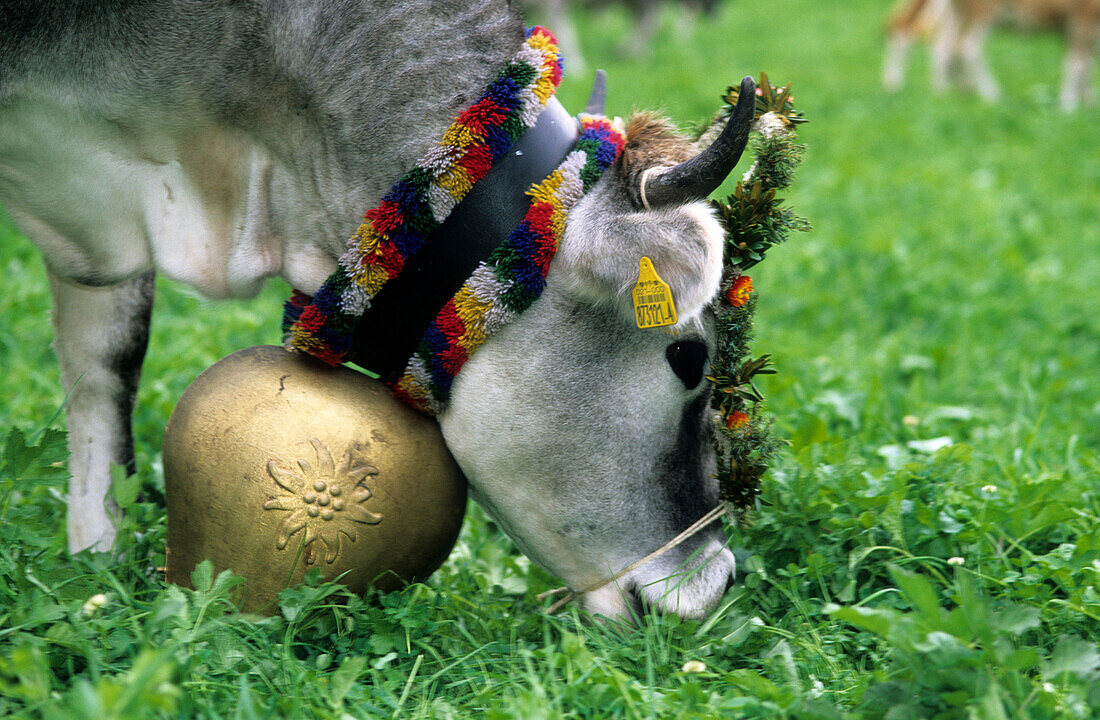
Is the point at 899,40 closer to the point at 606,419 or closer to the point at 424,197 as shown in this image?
the point at 606,419

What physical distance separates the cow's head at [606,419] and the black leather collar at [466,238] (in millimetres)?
139

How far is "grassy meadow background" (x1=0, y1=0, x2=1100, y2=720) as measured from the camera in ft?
6.54

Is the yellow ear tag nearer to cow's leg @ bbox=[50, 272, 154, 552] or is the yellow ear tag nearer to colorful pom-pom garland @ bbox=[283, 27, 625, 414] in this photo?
colorful pom-pom garland @ bbox=[283, 27, 625, 414]

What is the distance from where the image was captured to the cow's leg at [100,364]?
3.24 meters

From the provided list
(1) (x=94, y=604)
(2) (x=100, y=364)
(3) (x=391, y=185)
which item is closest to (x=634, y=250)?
(3) (x=391, y=185)

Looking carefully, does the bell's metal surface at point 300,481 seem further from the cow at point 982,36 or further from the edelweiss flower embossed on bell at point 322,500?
the cow at point 982,36

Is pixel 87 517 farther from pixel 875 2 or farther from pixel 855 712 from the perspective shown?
pixel 875 2

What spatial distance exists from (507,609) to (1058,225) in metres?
5.73

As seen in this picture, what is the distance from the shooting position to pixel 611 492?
264 centimetres

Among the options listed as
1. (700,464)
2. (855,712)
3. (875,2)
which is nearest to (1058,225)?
(700,464)

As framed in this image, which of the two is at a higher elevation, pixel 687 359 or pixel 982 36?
pixel 982 36

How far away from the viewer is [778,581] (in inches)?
109

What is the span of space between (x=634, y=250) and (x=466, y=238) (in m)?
0.39

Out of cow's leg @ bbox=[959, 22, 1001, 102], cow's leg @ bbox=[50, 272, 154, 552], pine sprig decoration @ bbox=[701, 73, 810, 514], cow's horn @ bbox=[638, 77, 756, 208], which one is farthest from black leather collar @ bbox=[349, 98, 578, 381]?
cow's leg @ bbox=[959, 22, 1001, 102]
